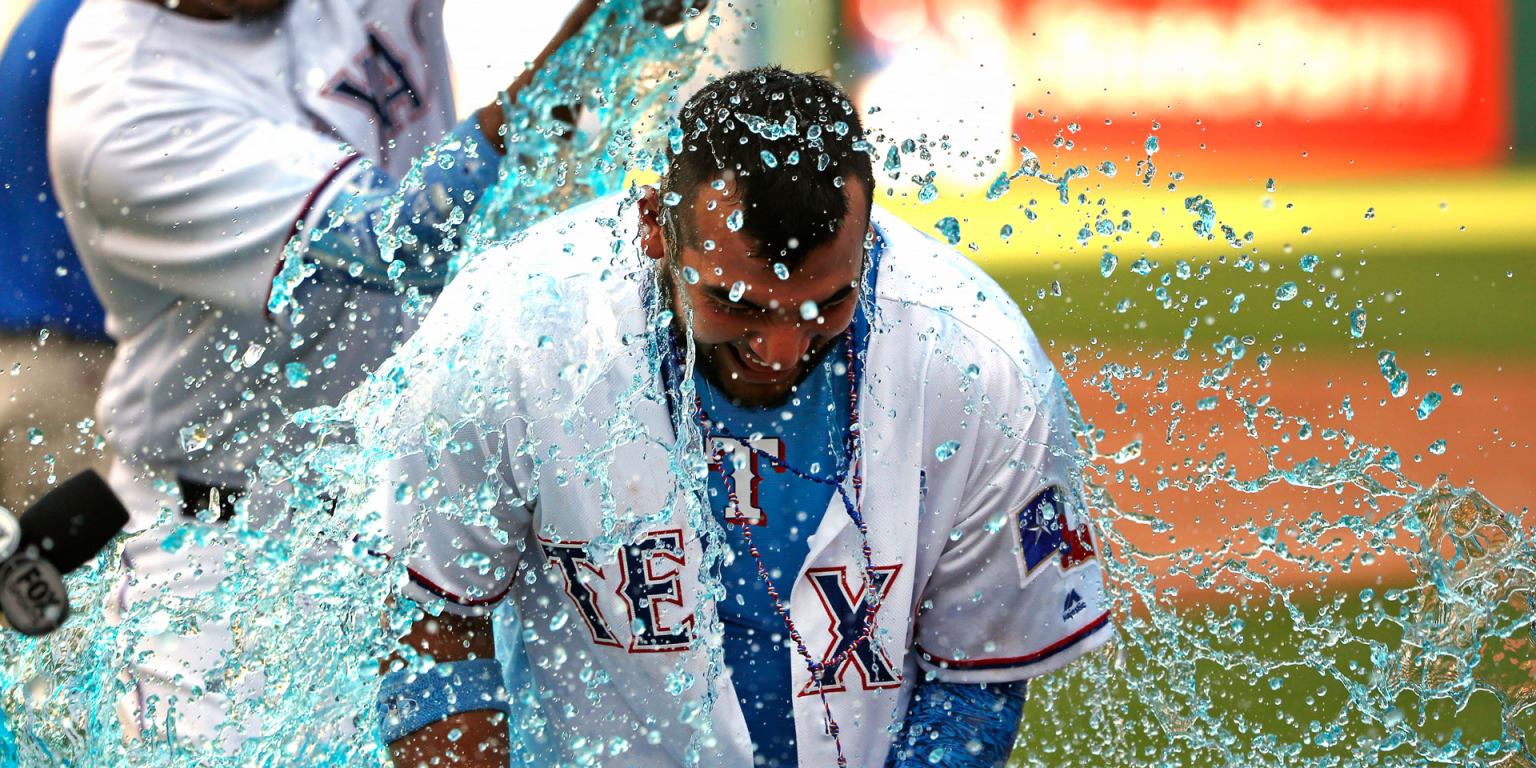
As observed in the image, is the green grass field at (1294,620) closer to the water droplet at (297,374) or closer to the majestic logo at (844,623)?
the majestic logo at (844,623)

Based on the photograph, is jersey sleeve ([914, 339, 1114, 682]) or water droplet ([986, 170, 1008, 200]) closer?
jersey sleeve ([914, 339, 1114, 682])

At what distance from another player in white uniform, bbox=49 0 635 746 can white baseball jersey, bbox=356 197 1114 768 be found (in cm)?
60

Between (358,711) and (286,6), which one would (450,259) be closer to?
(286,6)

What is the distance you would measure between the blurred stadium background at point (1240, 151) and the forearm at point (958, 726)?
18.6 ft

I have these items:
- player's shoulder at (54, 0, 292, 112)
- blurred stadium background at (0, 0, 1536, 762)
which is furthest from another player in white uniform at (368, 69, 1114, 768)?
blurred stadium background at (0, 0, 1536, 762)

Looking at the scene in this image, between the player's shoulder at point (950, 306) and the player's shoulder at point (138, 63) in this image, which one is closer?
the player's shoulder at point (950, 306)

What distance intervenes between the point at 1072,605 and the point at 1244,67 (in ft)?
26.3

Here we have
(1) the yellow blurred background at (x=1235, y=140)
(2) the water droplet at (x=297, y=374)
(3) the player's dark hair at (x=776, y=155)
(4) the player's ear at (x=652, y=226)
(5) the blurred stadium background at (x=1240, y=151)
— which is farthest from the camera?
(1) the yellow blurred background at (x=1235, y=140)

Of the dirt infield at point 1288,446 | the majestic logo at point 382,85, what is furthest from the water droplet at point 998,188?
the dirt infield at point 1288,446

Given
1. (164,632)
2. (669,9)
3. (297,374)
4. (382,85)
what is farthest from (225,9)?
(164,632)

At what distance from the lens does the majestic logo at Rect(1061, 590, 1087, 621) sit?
2.02 meters

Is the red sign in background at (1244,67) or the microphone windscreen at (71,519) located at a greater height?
the microphone windscreen at (71,519)

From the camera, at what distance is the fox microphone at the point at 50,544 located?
5.03 feet

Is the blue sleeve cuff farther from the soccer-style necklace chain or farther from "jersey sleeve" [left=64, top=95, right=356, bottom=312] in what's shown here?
the soccer-style necklace chain
